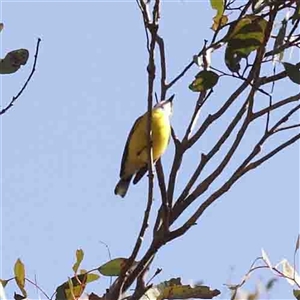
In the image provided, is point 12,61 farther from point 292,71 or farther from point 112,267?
point 292,71

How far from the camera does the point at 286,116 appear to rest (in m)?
1.60

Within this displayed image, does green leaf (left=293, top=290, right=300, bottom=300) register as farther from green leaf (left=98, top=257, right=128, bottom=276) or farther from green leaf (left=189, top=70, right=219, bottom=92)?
green leaf (left=189, top=70, right=219, bottom=92)

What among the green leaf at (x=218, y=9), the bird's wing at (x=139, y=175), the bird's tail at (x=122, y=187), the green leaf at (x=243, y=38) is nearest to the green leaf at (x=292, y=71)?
the green leaf at (x=243, y=38)

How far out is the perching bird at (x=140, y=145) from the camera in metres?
2.94

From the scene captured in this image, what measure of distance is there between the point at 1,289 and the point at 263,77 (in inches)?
27.1

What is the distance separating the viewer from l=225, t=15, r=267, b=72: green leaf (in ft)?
5.90

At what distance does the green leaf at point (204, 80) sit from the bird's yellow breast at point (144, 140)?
0.90m

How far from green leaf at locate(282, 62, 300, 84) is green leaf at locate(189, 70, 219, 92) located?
0.16 m

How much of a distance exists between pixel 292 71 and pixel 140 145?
5.04 feet

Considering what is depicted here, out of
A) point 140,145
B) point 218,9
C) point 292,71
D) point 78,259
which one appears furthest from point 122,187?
point 78,259

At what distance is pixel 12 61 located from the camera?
1.73 metres

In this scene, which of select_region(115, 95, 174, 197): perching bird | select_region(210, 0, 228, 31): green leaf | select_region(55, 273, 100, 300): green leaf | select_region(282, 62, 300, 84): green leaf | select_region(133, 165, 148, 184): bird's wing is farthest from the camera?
select_region(133, 165, 148, 184): bird's wing

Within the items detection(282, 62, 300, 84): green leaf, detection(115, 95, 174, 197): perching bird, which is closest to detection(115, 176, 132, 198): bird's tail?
detection(115, 95, 174, 197): perching bird

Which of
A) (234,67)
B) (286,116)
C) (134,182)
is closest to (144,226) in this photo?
(286,116)
